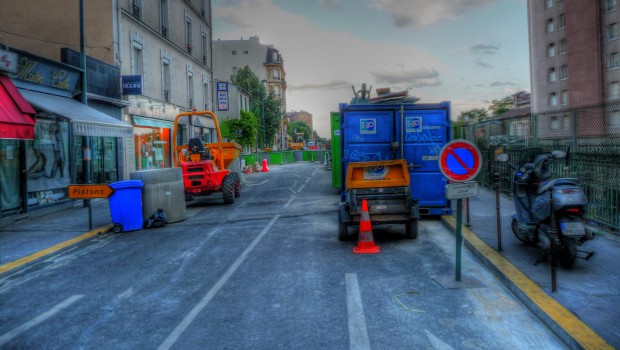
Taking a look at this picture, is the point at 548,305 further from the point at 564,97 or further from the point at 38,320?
the point at 564,97

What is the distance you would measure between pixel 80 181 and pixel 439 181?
40.5 ft

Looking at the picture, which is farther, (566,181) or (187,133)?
(187,133)

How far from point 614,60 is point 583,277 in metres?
42.5

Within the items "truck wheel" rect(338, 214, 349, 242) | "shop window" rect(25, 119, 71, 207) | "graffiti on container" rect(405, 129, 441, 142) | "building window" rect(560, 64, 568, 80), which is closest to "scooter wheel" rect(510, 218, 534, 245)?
"truck wheel" rect(338, 214, 349, 242)

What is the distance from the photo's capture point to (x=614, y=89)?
131 feet

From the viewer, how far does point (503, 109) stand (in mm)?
97750

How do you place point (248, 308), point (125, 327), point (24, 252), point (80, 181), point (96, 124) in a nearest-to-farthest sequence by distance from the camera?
point (125, 327) < point (248, 308) < point (24, 252) < point (96, 124) < point (80, 181)

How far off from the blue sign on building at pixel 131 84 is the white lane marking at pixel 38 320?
14.4 m

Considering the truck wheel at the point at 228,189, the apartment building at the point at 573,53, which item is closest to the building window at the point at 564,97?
the apartment building at the point at 573,53

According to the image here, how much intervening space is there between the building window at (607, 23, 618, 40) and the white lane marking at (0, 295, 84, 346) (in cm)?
4622

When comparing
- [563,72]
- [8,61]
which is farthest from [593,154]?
[563,72]

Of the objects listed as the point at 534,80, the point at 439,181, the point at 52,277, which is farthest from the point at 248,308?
the point at 534,80

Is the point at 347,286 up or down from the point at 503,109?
down

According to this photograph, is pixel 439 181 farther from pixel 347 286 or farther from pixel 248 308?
pixel 248 308
